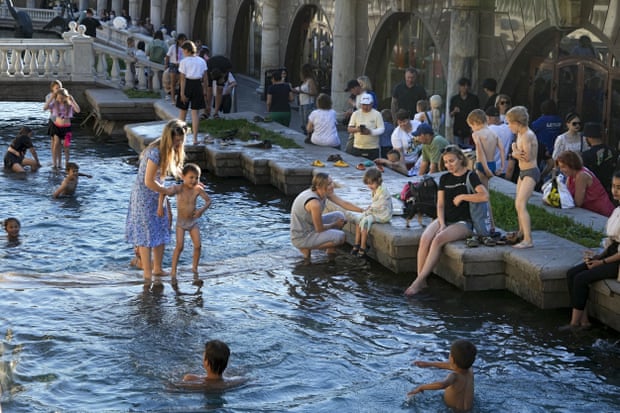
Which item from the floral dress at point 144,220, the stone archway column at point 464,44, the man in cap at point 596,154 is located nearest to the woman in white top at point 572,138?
the man in cap at point 596,154

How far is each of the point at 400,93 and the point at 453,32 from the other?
1.31 metres

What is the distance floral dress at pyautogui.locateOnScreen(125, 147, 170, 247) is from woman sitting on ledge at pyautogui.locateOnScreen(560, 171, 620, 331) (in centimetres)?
404

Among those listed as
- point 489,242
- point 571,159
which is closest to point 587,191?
point 571,159

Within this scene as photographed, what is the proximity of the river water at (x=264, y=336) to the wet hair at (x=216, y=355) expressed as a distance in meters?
0.23

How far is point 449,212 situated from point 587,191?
2051 millimetres

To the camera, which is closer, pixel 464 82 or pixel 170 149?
pixel 170 149

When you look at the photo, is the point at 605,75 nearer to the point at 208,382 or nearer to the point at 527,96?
the point at 527,96

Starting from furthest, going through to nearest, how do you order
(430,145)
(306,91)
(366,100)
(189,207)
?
(306,91) → (366,100) → (430,145) → (189,207)

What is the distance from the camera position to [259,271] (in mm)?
12219

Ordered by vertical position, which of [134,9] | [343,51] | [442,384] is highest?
[134,9]

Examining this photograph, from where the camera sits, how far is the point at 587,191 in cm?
1258

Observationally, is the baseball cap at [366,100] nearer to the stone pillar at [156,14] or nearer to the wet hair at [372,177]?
the wet hair at [372,177]

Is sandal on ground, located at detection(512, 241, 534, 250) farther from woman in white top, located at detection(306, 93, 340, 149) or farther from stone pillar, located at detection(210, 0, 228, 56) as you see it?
stone pillar, located at detection(210, 0, 228, 56)

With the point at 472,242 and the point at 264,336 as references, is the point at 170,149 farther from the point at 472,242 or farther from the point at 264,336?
the point at 472,242
